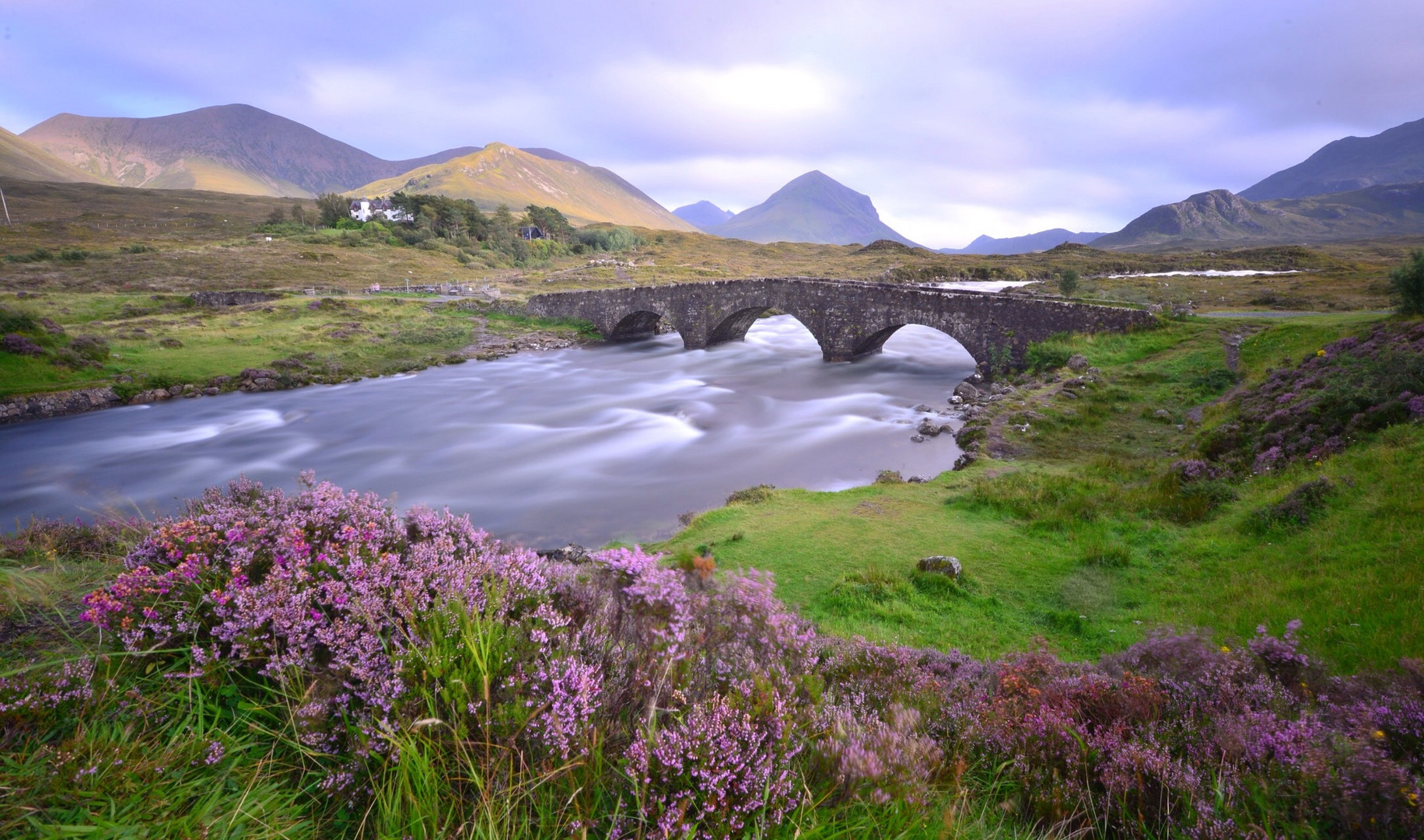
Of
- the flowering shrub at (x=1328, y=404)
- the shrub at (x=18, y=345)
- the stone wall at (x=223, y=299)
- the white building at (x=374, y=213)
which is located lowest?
the shrub at (x=18, y=345)

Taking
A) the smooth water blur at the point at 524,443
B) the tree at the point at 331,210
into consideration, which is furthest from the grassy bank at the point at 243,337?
the tree at the point at 331,210

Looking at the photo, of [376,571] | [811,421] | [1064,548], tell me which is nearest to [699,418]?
[811,421]

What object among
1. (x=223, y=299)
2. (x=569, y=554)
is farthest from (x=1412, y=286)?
(x=223, y=299)

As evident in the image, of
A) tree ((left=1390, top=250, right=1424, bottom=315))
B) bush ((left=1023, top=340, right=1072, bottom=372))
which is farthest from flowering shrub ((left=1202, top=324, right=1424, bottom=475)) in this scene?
bush ((left=1023, top=340, right=1072, bottom=372))

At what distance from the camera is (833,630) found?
735 centimetres

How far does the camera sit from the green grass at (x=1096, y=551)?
5824mm

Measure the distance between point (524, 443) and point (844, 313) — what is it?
739 inches

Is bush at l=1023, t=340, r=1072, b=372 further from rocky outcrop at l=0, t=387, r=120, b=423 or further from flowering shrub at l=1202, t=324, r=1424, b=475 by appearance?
rocky outcrop at l=0, t=387, r=120, b=423

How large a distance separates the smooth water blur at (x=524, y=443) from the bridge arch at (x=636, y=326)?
432 inches

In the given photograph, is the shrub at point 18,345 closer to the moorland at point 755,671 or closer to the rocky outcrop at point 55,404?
the rocky outcrop at point 55,404

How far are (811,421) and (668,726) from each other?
20.2 metres

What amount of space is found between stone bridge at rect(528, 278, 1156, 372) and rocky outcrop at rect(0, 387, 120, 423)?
26301mm

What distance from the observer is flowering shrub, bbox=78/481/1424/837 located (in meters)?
2.64

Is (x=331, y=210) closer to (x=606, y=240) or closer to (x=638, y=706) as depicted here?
(x=606, y=240)
